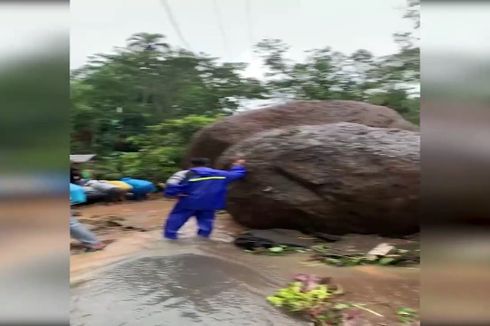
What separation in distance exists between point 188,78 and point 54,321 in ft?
5.69

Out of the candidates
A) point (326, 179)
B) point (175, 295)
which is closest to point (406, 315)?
point (326, 179)

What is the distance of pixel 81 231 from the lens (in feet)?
9.60

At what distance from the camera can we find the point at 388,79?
324 centimetres

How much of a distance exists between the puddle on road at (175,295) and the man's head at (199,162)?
1.93 ft

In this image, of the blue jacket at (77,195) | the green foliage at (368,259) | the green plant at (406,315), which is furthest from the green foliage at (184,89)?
the green plant at (406,315)

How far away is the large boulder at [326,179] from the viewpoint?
11.6ft

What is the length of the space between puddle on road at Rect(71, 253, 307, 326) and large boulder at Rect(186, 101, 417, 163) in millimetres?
744

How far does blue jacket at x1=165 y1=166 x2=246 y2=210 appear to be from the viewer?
3.24 metres

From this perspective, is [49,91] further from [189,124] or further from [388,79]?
[388,79]

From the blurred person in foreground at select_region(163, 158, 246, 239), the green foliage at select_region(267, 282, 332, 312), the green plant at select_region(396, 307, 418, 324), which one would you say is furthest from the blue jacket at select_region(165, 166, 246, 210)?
the green plant at select_region(396, 307, 418, 324)

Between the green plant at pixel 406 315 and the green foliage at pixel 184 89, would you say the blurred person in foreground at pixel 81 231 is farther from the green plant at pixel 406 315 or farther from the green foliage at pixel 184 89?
the green plant at pixel 406 315

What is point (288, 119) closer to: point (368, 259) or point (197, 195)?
point (197, 195)

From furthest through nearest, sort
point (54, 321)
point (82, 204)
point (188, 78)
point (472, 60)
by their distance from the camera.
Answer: point (188, 78), point (82, 204), point (54, 321), point (472, 60)

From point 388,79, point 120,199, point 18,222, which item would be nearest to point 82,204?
point 120,199
